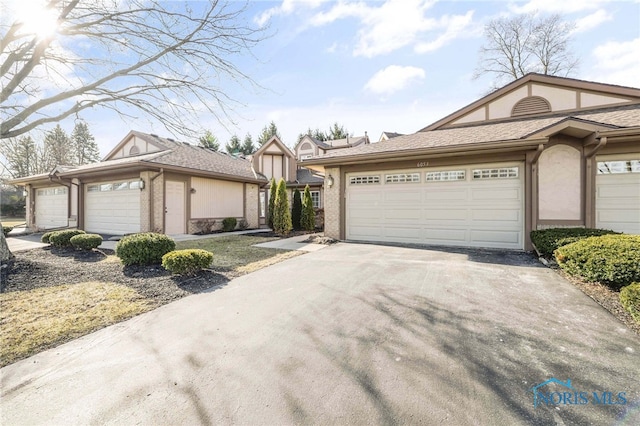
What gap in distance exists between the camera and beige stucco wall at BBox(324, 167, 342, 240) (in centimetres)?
1049

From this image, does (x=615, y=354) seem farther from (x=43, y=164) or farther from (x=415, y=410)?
(x=43, y=164)

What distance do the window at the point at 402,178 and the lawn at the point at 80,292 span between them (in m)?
4.41

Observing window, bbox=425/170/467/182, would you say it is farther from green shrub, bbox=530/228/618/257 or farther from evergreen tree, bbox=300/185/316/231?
evergreen tree, bbox=300/185/316/231

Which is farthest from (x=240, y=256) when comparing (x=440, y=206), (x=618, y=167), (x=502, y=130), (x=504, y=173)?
(x=618, y=167)

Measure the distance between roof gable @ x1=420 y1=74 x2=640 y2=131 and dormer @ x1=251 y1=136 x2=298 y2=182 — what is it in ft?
36.0

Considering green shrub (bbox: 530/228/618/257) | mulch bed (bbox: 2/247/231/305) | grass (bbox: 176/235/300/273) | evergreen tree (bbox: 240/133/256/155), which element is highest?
evergreen tree (bbox: 240/133/256/155)

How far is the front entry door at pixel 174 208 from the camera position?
1188cm

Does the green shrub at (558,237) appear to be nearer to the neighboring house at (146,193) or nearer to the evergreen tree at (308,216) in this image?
the evergreen tree at (308,216)

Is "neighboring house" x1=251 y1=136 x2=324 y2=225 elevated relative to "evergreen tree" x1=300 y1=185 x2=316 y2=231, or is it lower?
elevated

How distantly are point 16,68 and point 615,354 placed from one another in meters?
11.2

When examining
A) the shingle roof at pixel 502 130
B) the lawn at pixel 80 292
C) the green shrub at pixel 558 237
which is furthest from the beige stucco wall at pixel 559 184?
the lawn at pixel 80 292

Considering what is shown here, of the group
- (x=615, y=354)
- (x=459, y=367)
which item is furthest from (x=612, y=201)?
(x=459, y=367)

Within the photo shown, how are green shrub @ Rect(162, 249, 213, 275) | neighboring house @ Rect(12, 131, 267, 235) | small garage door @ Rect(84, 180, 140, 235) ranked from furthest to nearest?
small garage door @ Rect(84, 180, 140, 235), neighboring house @ Rect(12, 131, 267, 235), green shrub @ Rect(162, 249, 213, 275)

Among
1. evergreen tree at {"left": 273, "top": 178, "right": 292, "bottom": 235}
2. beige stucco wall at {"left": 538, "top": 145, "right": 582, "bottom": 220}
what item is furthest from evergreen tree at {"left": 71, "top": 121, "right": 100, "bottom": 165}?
beige stucco wall at {"left": 538, "top": 145, "right": 582, "bottom": 220}
